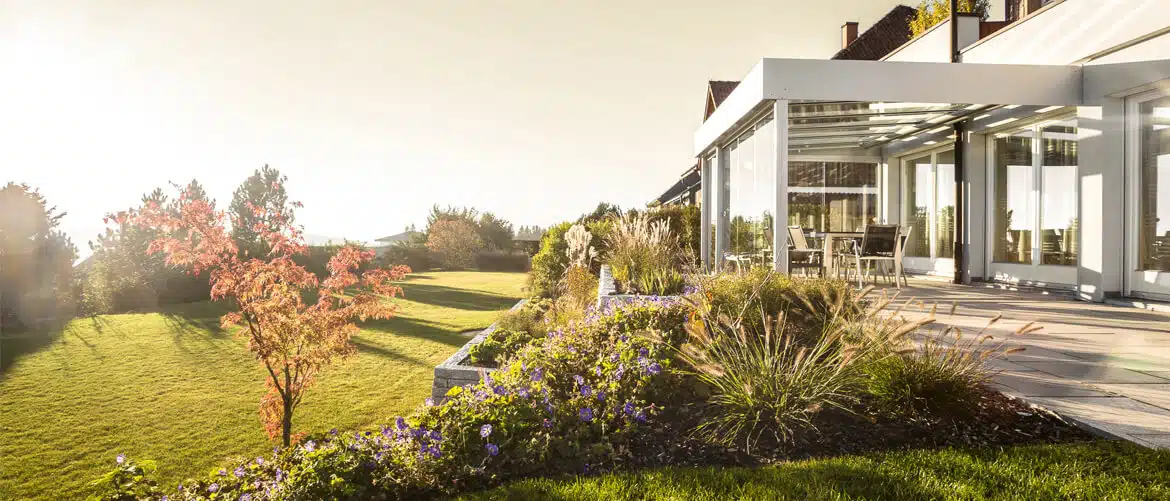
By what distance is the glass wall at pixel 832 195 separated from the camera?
1066 cm

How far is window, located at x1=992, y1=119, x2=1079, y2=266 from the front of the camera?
7.56m

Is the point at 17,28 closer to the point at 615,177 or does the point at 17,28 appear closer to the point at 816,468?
the point at 816,468

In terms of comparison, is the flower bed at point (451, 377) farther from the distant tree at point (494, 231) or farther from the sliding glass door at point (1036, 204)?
the distant tree at point (494, 231)

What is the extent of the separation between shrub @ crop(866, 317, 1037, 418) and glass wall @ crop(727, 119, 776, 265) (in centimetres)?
374

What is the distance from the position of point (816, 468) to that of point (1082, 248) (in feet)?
22.4

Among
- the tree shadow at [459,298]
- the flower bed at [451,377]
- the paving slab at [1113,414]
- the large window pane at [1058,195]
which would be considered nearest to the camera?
the paving slab at [1113,414]

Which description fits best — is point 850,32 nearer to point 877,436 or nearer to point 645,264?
point 645,264

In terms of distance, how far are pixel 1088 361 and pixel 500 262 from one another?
862 inches

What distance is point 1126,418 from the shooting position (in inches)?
105

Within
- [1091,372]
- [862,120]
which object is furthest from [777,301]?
[862,120]

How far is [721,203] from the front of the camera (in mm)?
9609

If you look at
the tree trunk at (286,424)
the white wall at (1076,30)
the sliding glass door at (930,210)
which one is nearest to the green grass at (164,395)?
the tree trunk at (286,424)

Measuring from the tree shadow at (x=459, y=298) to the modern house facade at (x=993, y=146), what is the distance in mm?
4654

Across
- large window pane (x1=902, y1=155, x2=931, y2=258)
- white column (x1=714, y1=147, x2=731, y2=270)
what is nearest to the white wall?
large window pane (x1=902, y1=155, x2=931, y2=258)
